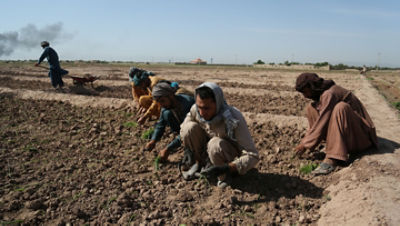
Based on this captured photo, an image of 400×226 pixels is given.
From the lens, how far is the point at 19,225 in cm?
239

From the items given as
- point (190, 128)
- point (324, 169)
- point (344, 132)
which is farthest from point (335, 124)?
point (190, 128)

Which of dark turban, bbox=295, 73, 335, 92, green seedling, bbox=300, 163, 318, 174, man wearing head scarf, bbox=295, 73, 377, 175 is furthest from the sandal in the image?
dark turban, bbox=295, 73, 335, 92

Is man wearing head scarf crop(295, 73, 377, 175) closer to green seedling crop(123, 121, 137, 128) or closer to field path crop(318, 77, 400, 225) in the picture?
field path crop(318, 77, 400, 225)

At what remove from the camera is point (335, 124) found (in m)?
3.10

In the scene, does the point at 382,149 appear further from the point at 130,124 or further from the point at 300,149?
the point at 130,124

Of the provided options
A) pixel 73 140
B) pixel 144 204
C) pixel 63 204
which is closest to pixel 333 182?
pixel 144 204

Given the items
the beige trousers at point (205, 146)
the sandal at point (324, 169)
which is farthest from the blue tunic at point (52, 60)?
the sandal at point (324, 169)

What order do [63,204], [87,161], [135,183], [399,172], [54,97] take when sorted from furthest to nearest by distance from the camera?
[54,97] < [87,161] < [135,183] < [399,172] < [63,204]

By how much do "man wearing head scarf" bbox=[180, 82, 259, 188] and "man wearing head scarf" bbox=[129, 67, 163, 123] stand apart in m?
1.86

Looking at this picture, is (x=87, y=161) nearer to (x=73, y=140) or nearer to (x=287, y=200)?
(x=73, y=140)

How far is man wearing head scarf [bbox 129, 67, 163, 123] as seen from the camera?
188 inches

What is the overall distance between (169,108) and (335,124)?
1838 millimetres

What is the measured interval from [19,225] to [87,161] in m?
1.37

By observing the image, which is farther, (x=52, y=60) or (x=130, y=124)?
(x=52, y=60)
